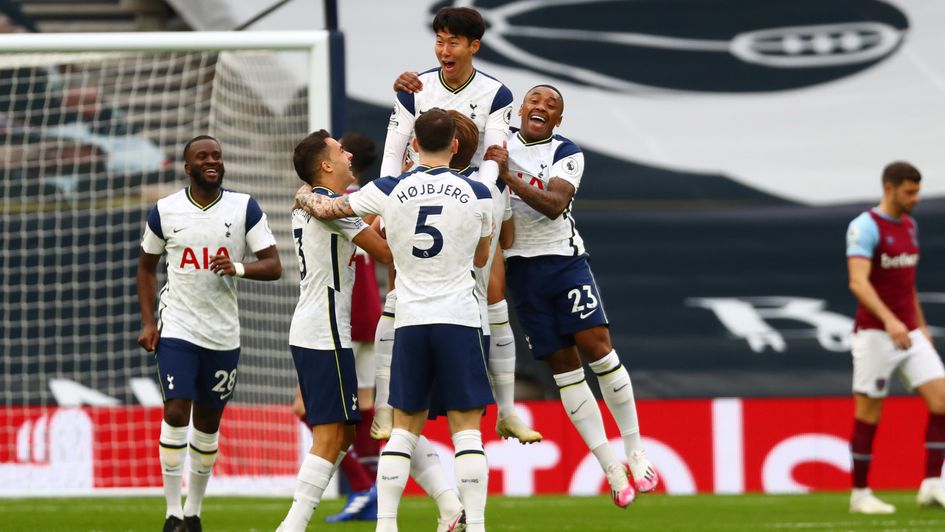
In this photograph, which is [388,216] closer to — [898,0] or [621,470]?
[621,470]

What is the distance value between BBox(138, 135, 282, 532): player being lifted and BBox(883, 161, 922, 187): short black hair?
4.32m

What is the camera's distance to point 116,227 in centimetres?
1320

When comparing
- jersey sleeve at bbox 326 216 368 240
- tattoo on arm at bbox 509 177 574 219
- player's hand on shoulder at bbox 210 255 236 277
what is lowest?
jersey sleeve at bbox 326 216 368 240

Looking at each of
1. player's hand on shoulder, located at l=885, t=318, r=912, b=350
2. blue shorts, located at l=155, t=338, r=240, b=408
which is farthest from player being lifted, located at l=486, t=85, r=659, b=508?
player's hand on shoulder, located at l=885, t=318, r=912, b=350

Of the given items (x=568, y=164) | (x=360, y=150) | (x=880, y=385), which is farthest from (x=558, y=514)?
(x=568, y=164)

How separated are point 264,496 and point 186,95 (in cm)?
357

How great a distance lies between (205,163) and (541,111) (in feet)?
6.09

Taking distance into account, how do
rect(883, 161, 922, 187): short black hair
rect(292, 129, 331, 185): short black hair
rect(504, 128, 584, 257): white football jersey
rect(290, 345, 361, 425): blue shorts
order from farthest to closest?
rect(883, 161, 922, 187): short black hair → rect(504, 128, 584, 257): white football jersey → rect(292, 129, 331, 185): short black hair → rect(290, 345, 361, 425): blue shorts

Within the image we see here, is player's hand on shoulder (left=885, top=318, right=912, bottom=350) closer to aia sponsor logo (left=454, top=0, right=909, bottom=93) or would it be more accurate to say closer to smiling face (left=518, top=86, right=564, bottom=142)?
smiling face (left=518, top=86, right=564, bottom=142)

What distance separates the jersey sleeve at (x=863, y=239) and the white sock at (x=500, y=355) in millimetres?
3074

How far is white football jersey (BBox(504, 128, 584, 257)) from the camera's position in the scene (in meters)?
7.54

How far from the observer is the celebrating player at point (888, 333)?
31.3ft

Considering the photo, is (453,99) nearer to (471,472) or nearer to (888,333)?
(471,472)

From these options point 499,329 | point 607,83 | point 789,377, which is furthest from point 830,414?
point 499,329
